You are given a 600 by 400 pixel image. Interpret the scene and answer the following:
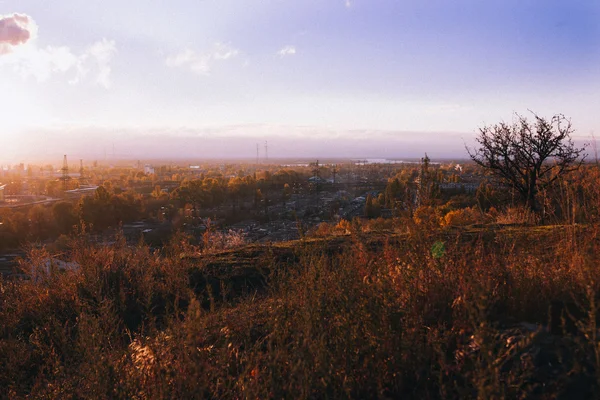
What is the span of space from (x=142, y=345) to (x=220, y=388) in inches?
49.0

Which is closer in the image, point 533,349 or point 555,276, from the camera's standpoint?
point 533,349

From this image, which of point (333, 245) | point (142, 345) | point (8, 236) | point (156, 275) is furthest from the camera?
point (8, 236)

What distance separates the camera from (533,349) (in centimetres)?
252

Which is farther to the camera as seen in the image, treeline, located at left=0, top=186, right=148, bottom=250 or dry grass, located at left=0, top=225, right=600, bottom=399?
treeline, located at left=0, top=186, right=148, bottom=250

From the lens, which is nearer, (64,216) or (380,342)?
(380,342)

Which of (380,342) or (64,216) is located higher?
(380,342)

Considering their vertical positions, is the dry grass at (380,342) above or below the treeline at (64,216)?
above

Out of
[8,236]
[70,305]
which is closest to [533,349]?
[70,305]

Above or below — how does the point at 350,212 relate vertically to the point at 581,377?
below

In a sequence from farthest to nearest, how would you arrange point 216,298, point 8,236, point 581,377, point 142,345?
point 8,236
point 216,298
point 142,345
point 581,377

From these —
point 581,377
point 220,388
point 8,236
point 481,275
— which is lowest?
point 8,236

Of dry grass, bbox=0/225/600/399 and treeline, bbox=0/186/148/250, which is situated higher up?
dry grass, bbox=0/225/600/399

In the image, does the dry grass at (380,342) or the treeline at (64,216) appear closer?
the dry grass at (380,342)

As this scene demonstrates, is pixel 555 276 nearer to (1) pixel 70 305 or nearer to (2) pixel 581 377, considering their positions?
(2) pixel 581 377
